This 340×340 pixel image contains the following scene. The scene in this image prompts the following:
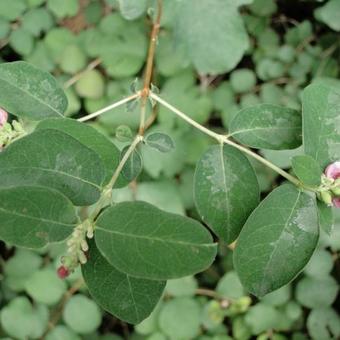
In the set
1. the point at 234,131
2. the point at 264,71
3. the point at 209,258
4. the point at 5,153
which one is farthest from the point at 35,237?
the point at 264,71

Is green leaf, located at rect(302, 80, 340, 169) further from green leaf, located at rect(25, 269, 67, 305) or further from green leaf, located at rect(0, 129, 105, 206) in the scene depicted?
green leaf, located at rect(25, 269, 67, 305)

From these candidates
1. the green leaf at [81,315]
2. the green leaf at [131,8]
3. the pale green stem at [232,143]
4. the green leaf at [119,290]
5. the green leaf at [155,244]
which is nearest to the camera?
the green leaf at [155,244]

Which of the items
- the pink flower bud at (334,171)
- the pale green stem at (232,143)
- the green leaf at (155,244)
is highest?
the green leaf at (155,244)

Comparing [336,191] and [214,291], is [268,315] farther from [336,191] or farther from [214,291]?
[336,191]

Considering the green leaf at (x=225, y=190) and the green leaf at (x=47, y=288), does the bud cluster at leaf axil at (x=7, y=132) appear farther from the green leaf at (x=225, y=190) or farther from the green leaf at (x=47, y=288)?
the green leaf at (x=47, y=288)

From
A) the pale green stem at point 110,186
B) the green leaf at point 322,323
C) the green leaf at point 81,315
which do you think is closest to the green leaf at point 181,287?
the green leaf at point 81,315
